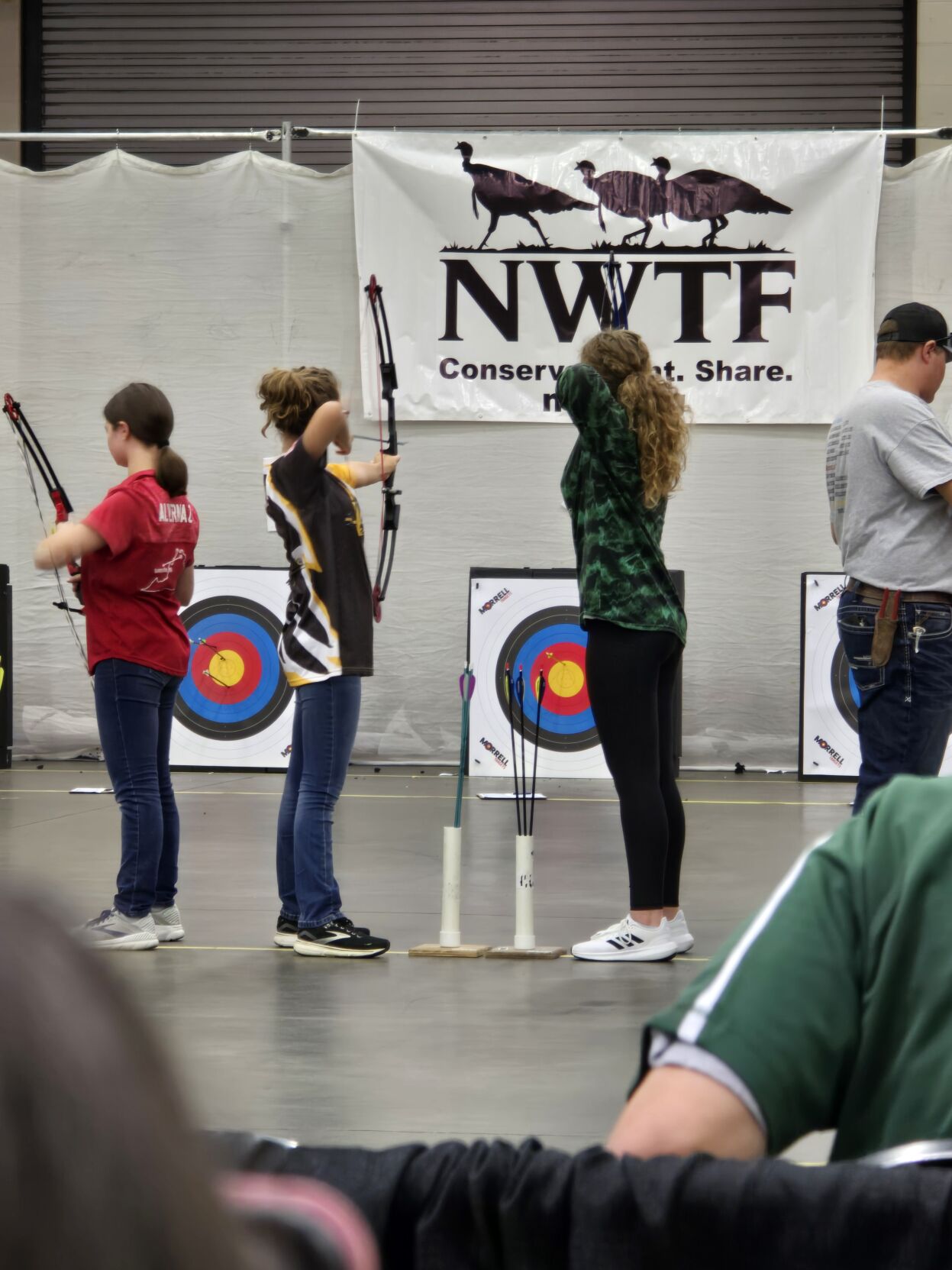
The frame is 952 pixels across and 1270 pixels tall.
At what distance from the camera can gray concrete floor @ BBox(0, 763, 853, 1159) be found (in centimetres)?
251

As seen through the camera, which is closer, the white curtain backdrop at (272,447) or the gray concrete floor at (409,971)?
the gray concrete floor at (409,971)

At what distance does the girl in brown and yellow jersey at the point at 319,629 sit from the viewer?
3.49 metres

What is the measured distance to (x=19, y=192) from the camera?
7.50 metres

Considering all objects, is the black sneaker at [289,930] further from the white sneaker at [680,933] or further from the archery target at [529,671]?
the archery target at [529,671]

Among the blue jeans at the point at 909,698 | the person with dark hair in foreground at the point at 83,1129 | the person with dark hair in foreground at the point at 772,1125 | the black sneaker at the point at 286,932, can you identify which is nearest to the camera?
the person with dark hair in foreground at the point at 83,1129

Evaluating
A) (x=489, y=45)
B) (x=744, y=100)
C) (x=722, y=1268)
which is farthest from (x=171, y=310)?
(x=722, y=1268)

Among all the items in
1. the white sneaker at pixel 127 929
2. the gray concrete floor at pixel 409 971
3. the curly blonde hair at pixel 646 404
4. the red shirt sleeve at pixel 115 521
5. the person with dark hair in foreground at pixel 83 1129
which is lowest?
the gray concrete floor at pixel 409 971

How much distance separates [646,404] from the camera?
11.4ft

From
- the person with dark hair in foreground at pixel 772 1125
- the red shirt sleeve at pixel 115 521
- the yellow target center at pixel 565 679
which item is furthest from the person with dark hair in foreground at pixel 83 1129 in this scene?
the yellow target center at pixel 565 679

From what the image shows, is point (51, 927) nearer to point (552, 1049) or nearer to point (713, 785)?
point (552, 1049)

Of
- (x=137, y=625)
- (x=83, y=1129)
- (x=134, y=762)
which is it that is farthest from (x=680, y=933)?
(x=83, y=1129)

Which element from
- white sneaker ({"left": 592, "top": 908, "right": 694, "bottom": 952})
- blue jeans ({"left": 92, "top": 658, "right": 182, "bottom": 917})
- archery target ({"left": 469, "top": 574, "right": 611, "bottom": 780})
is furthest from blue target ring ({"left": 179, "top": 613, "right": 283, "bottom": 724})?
white sneaker ({"left": 592, "top": 908, "right": 694, "bottom": 952})

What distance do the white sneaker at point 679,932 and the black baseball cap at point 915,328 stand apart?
1321 millimetres

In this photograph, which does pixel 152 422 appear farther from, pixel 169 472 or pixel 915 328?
pixel 915 328
